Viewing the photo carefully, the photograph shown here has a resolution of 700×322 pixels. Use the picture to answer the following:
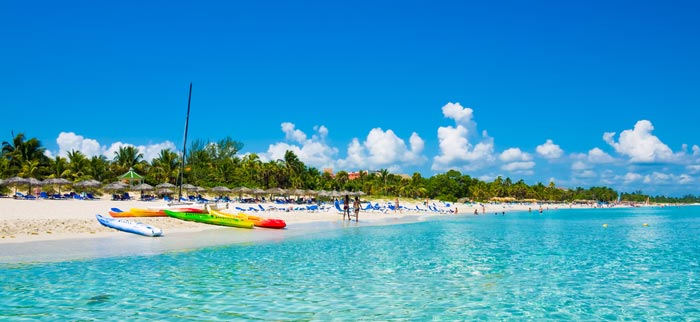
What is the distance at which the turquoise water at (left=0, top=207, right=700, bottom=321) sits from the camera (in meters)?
8.64

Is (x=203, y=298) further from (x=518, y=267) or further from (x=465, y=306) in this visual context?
(x=518, y=267)

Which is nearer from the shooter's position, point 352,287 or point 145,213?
point 352,287

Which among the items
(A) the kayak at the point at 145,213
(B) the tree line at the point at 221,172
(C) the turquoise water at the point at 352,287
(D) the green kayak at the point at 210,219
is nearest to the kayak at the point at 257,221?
(D) the green kayak at the point at 210,219

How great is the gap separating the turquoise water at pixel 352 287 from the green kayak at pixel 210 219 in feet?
28.4

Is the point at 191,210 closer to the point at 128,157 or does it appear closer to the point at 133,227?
the point at 133,227

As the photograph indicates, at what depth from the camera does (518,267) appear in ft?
47.6

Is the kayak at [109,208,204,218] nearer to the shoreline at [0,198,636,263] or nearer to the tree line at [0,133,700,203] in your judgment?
the shoreline at [0,198,636,263]

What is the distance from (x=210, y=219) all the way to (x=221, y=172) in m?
45.4

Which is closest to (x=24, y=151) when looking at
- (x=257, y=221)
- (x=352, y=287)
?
(x=257, y=221)

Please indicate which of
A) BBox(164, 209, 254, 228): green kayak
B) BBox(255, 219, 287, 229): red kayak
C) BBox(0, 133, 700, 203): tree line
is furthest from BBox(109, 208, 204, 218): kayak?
BBox(0, 133, 700, 203): tree line

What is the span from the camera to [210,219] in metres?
26.1

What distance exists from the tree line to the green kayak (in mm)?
29322

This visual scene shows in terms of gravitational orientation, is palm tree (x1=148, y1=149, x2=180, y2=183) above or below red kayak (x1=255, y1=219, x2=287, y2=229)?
above

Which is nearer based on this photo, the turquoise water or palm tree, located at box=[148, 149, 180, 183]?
the turquoise water
